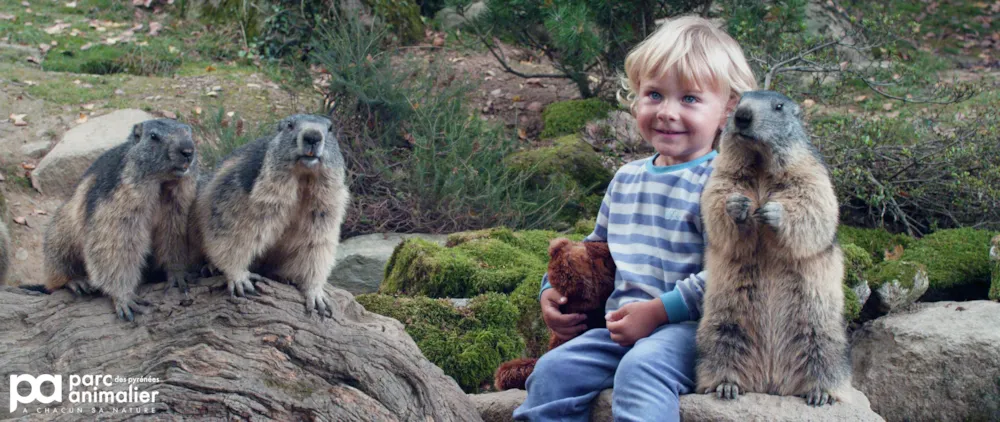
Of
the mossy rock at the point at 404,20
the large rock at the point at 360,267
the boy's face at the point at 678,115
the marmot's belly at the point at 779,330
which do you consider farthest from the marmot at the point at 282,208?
the mossy rock at the point at 404,20

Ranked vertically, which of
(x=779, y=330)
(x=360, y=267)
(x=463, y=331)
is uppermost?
(x=779, y=330)

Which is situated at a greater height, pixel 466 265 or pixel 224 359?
pixel 224 359

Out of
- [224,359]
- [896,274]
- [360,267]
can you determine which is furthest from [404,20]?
[224,359]

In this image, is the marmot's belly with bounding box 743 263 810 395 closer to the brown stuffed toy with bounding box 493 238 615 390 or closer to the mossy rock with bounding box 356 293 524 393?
the brown stuffed toy with bounding box 493 238 615 390

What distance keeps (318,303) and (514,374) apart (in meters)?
1.18

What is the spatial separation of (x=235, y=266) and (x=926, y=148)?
6404mm

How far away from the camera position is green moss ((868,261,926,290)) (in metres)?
6.36

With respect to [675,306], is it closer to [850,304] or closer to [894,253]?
[850,304]

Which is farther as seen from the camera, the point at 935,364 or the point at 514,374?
the point at 935,364

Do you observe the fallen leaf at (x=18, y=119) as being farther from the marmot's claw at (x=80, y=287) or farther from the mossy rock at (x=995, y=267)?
the mossy rock at (x=995, y=267)

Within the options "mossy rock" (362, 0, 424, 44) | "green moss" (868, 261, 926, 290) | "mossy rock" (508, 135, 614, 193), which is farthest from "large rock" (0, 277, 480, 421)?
"mossy rock" (362, 0, 424, 44)

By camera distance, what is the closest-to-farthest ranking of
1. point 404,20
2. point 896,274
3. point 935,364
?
point 935,364, point 896,274, point 404,20

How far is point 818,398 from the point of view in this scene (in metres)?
3.67

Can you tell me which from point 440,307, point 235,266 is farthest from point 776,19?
point 235,266
